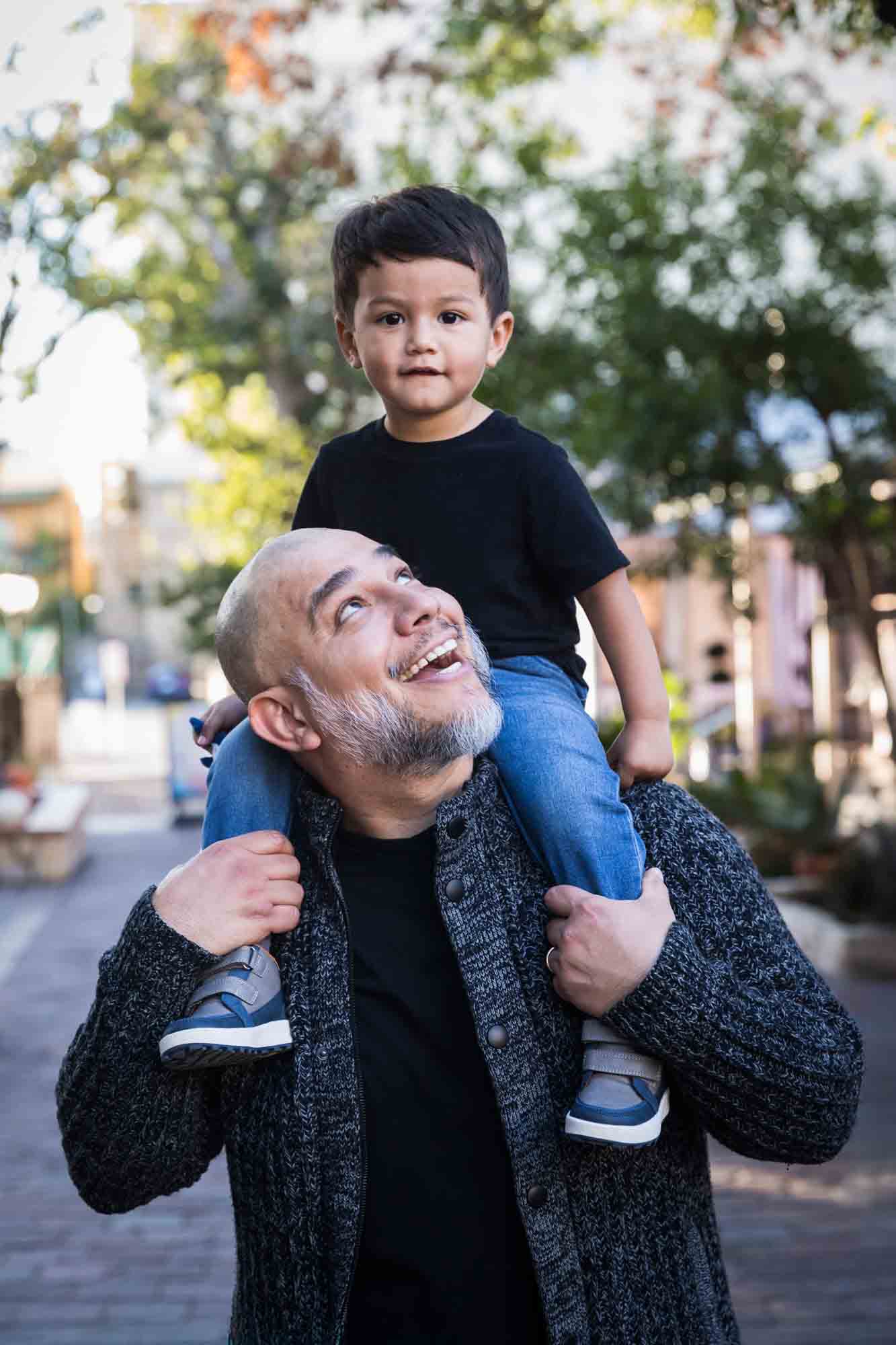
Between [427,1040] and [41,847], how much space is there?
1483cm

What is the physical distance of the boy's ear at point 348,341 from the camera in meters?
2.47

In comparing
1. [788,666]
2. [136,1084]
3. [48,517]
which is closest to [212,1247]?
[136,1084]

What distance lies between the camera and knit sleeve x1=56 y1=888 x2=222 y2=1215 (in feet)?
6.47

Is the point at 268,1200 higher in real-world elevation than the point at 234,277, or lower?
lower

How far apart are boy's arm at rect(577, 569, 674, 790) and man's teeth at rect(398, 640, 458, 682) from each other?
396mm

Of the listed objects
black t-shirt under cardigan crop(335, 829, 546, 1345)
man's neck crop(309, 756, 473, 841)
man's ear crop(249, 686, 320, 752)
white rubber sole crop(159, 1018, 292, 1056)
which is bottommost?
black t-shirt under cardigan crop(335, 829, 546, 1345)

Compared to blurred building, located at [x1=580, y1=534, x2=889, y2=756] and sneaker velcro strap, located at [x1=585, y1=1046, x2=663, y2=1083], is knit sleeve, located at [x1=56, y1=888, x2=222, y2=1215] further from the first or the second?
blurred building, located at [x1=580, y1=534, x2=889, y2=756]

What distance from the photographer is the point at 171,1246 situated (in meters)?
5.41

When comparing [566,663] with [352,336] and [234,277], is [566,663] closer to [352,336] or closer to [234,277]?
[352,336]

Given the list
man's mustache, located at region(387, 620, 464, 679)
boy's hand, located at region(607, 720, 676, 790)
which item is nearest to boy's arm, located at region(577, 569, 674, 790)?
boy's hand, located at region(607, 720, 676, 790)

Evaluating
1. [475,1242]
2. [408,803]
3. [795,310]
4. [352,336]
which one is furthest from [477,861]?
[795,310]

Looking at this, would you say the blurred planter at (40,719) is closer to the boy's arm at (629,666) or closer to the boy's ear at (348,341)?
the boy's ear at (348,341)

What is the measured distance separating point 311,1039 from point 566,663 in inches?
28.4

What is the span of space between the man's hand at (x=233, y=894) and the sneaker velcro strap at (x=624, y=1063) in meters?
0.44
